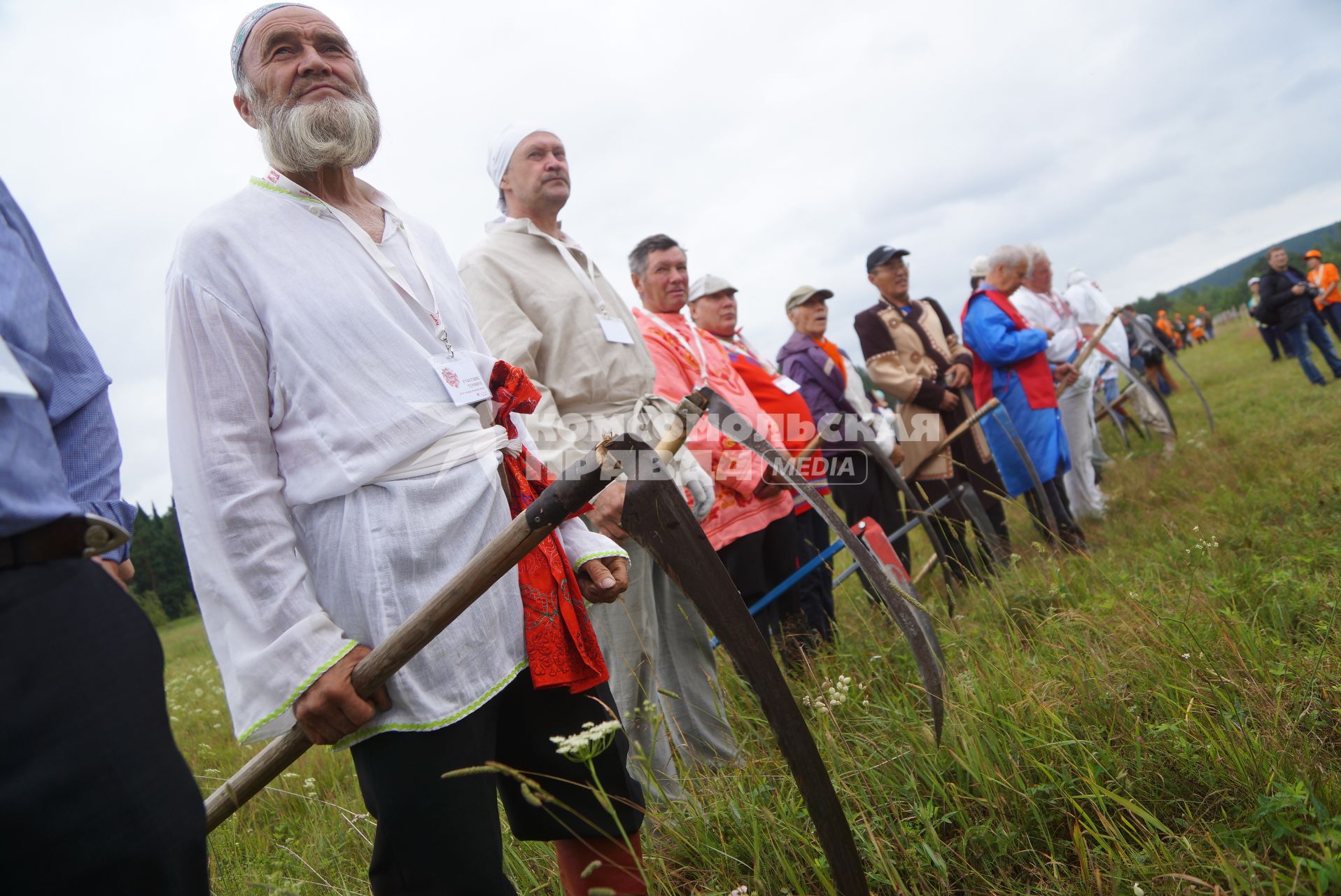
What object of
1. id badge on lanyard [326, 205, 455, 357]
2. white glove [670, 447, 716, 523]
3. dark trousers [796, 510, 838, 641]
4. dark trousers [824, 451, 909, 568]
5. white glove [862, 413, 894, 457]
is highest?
id badge on lanyard [326, 205, 455, 357]

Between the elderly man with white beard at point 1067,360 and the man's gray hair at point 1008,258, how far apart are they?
0.41 metres

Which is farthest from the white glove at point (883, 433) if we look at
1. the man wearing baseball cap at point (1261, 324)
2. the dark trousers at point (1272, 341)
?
the dark trousers at point (1272, 341)

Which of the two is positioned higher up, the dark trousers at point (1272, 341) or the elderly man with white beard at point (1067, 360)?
the elderly man with white beard at point (1067, 360)

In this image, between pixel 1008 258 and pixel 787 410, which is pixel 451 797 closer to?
pixel 787 410

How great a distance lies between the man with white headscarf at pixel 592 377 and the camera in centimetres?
259

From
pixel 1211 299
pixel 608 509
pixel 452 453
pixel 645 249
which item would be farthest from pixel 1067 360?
pixel 1211 299

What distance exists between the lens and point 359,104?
1784 mm

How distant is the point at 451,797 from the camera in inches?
57.7

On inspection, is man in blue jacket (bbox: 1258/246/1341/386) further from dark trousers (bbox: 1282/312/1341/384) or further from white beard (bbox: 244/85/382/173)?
white beard (bbox: 244/85/382/173)

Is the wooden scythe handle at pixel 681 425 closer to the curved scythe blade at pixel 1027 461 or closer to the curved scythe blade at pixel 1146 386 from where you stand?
the curved scythe blade at pixel 1027 461

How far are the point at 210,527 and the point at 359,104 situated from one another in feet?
3.01

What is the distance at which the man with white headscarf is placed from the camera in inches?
102

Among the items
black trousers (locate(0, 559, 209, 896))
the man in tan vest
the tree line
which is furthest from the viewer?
the tree line

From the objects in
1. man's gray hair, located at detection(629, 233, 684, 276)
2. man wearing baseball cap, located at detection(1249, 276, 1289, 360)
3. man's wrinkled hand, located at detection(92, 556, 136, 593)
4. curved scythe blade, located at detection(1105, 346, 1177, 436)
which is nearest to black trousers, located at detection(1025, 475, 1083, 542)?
curved scythe blade, located at detection(1105, 346, 1177, 436)
